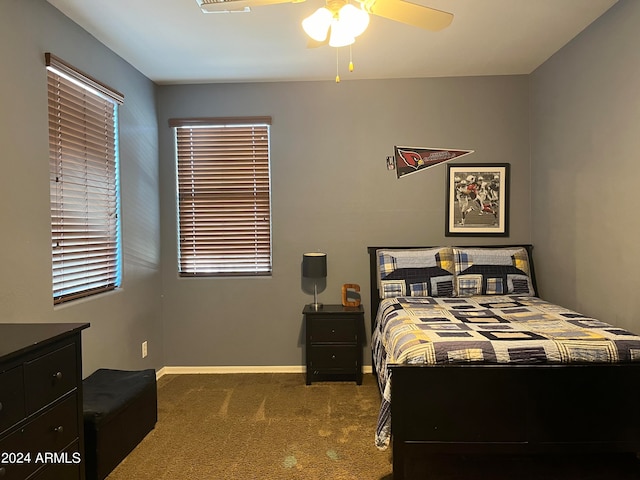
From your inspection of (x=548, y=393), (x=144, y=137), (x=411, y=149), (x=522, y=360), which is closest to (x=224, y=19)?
(x=144, y=137)

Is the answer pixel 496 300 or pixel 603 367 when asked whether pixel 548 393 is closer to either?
pixel 603 367

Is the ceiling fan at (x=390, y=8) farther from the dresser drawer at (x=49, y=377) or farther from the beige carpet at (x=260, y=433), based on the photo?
the beige carpet at (x=260, y=433)

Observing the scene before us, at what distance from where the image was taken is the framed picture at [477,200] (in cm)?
371

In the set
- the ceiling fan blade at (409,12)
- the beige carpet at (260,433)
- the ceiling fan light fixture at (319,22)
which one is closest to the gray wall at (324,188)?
the beige carpet at (260,433)

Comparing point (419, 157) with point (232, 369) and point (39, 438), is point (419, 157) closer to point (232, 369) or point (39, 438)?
point (232, 369)

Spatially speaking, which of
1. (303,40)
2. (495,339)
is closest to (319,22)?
(303,40)

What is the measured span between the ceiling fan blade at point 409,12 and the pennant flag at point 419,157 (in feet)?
6.06

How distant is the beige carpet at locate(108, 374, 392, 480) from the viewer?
2.22m

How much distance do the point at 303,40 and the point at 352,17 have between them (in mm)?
1423

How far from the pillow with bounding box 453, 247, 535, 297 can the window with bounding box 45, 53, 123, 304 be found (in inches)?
106

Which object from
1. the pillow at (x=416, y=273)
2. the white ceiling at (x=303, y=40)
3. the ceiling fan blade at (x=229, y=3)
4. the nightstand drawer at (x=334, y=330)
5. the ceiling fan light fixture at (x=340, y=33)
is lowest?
the nightstand drawer at (x=334, y=330)

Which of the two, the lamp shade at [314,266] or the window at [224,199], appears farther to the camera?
the window at [224,199]

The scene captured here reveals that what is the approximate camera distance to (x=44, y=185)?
7.53ft

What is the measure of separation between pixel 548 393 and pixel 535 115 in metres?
2.56
